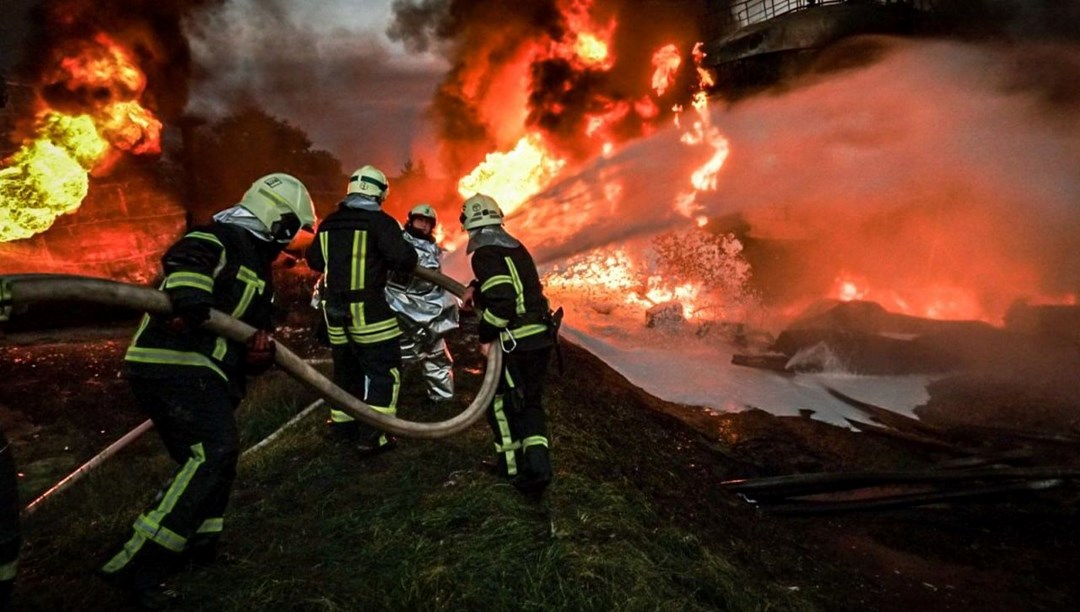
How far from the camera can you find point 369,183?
493cm

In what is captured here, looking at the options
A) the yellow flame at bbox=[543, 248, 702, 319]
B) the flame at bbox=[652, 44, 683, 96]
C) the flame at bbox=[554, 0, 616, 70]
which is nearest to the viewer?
the yellow flame at bbox=[543, 248, 702, 319]

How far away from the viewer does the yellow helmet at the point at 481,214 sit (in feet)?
15.5

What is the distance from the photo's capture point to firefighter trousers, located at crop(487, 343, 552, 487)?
4.48 meters

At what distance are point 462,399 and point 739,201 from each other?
11728 mm

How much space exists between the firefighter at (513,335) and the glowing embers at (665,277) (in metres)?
8.37

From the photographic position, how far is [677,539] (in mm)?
4156

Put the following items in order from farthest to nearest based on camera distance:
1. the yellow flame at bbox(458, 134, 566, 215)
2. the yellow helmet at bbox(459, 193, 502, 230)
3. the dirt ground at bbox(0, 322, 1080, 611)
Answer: the yellow flame at bbox(458, 134, 566, 215), the yellow helmet at bbox(459, 193, 502, 230), the dirt ground at bbox(0, 322, 1080, 611)

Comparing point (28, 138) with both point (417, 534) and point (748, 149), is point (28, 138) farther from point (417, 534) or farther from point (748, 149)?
point (748, 149)

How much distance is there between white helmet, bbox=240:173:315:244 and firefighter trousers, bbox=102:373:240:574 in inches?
38.0

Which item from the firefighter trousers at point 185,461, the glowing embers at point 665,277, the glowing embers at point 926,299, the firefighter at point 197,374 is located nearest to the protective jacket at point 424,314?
the firefighter at point 197,374

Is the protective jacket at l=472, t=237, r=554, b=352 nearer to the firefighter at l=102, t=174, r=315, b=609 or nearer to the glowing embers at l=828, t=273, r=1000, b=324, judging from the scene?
the firefighter at l=102, t=174, r=315, b=609

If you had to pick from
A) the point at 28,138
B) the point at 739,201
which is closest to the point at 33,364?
the point at 28,138

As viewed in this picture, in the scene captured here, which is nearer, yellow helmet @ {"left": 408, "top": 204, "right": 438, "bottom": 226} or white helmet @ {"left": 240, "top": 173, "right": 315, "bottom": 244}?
white helmet @ {"left": 240, "top": 173, "right": 315, "bottom": 244}

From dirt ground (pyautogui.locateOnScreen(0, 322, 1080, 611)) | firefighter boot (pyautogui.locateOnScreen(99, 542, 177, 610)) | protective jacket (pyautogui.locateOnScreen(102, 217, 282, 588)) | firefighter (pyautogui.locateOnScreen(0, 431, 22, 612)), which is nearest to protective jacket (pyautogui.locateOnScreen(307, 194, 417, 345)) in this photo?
protective jacket (pyautogui.locateOnScreen(102, 217, 282, 588))
